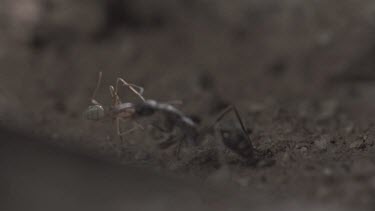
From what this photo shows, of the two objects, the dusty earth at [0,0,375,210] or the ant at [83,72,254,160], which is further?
the ant at [83,72,254,160]

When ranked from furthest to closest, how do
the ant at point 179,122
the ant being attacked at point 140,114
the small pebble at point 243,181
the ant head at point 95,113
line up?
1. the ant head at point 95,113
2. the ant being attacked at point 140,114
3. the ant at point 179,122
4. the small pebble at point 243,181

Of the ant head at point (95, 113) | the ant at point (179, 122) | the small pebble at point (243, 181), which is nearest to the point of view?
the small pebble at point (243, 181)

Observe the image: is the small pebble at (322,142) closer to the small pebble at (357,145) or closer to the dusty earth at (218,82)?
the dusty earth at (218,82)

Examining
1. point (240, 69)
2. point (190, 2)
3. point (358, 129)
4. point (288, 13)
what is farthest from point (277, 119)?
point (190, 2)

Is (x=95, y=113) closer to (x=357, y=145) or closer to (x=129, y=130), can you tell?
(x=129, y=130)

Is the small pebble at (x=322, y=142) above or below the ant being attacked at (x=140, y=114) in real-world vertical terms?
below

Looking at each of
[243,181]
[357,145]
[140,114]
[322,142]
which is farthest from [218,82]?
[243,181]

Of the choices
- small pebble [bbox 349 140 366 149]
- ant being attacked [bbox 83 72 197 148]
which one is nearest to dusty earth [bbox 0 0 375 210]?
small pebble [bbox 349 140 366 149]

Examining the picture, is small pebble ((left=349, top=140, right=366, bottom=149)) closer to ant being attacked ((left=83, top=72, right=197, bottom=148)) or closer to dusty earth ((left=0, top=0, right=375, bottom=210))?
dusty earth ((left=0, top=0, right=375, bottom=210))

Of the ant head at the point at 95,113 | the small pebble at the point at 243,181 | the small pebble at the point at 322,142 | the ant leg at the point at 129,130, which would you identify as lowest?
the small pebble at the point at 243,181

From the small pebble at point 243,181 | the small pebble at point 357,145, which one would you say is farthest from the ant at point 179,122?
the small pebble at point 357,145
